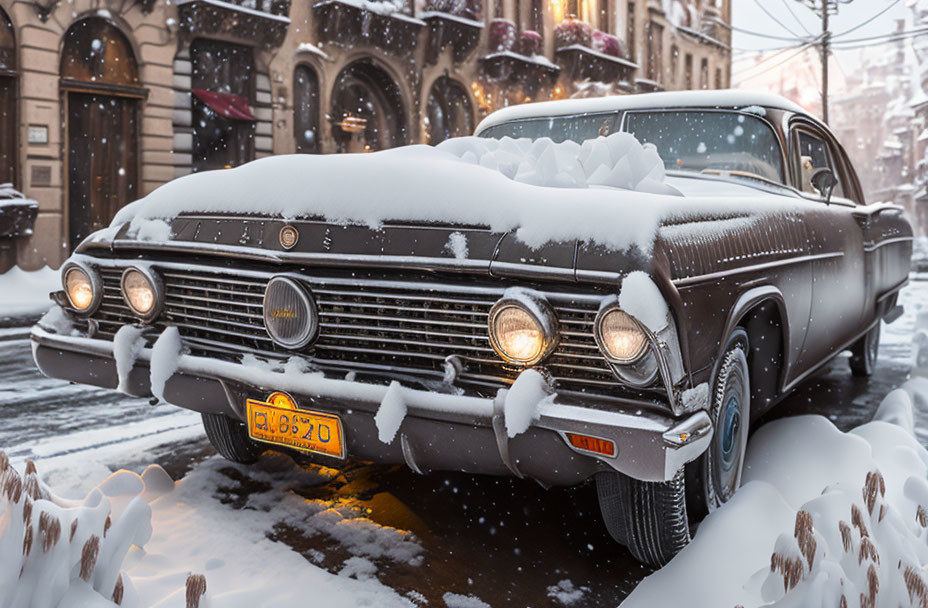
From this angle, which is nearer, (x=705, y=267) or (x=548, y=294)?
(x=548, y=294)

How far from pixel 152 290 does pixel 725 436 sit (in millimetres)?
2151

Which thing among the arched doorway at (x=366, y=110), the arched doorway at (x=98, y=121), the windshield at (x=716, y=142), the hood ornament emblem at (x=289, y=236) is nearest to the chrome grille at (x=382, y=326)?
the hood ornament emblem at (x=289, y=236)

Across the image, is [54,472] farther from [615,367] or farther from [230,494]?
[615,367]

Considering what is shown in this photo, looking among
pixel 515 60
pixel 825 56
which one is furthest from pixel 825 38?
pixel 515 60

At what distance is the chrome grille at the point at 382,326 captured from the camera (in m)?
2.15

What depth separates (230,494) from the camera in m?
3.12

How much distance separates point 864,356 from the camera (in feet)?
18.3

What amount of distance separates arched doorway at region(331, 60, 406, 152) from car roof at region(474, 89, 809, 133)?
43.0 ft

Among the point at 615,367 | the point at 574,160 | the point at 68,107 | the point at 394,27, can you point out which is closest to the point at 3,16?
the point at 68,107

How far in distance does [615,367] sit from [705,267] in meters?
0.49

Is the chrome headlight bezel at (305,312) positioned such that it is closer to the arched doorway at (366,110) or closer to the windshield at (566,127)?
the windshield at (566,127)

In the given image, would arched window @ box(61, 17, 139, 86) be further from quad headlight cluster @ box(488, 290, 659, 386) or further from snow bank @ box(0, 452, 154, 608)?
quad headlight cluster @ box(488, 290, 659, 386)

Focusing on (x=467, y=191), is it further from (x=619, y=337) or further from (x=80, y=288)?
(x=80, y=288)

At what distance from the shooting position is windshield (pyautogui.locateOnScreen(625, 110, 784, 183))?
379 centimetres
